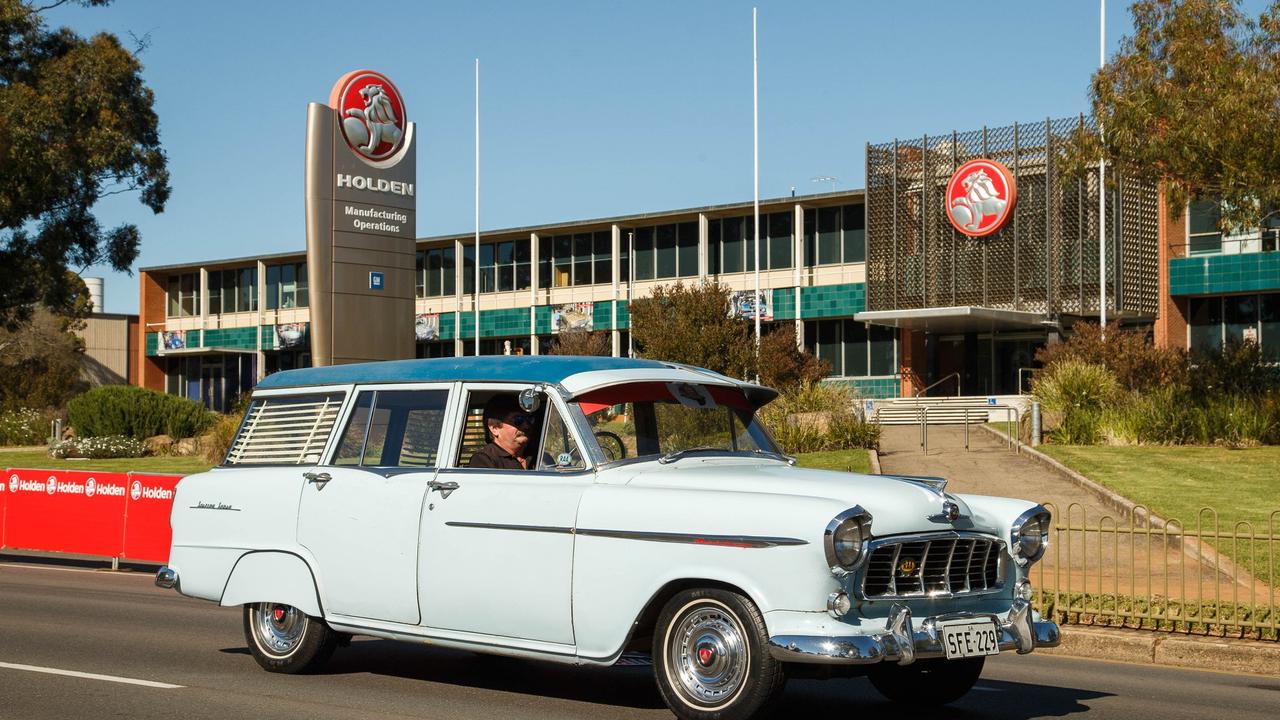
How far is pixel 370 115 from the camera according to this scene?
2503 cm

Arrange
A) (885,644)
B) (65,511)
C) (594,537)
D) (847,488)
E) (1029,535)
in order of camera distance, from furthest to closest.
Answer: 1. (65,511)
2. (1029,535)
3. (594,537)
4. (847,488)
5. (885,644)

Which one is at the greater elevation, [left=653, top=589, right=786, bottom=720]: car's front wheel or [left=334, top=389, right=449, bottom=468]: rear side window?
[left=334, top=389, right=449, bottom=468]: rear side window

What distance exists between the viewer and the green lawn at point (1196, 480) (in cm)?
1894

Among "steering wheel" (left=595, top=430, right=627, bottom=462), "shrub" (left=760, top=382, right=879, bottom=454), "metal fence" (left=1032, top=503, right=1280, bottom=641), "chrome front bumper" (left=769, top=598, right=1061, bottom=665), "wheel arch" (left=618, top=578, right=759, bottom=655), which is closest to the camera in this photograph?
"chrome front bumper" (left=769, top=598, right=1061, bottom=665)

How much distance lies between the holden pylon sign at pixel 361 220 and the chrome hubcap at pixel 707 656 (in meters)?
17.6

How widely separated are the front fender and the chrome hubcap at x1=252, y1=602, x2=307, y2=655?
5.3 inches

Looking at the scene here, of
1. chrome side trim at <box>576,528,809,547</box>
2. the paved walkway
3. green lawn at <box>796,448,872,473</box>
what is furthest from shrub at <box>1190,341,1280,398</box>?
chrome side trim at <box>576,528,809,547</box>

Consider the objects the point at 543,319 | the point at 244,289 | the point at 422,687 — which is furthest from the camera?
the point at 244,289

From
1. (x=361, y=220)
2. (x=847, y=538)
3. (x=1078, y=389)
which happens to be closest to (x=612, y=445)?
(x=847, y=538)

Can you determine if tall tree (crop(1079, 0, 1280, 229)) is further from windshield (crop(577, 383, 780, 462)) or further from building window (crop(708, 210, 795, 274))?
building window (crop(708, 210, 795, 274))

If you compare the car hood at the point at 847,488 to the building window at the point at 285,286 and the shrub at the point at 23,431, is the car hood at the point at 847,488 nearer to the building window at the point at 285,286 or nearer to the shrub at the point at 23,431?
the shrub at the point at 23,431

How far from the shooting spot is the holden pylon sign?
2419 centimetres

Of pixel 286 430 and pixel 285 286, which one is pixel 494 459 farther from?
pixel 285 286

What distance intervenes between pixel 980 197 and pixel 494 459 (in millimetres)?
41681
